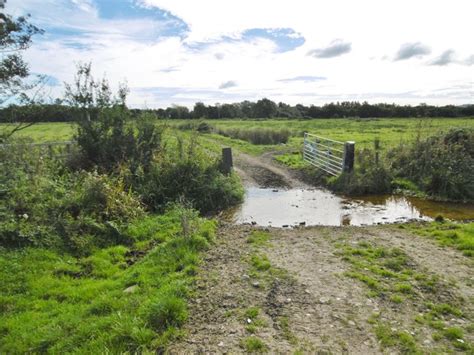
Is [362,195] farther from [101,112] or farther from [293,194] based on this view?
[101,112]

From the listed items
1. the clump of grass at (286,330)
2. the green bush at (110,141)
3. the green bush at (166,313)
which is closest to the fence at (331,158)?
the green bush at (110,141)

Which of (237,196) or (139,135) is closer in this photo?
(237,196)

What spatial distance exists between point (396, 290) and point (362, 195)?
6.19 m

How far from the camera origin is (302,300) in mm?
4113

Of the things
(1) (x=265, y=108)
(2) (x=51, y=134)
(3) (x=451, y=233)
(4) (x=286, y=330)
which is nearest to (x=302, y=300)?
(4) (x=286, y=330)

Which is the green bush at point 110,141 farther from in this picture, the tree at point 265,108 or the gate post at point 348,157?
the tree at point 265,108

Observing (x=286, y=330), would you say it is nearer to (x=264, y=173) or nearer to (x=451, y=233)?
(x=451, y=233)

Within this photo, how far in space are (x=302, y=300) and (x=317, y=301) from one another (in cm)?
19

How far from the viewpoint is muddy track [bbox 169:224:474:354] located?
333 cm

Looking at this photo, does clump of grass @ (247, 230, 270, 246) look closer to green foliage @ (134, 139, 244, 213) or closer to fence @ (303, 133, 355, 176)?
green foliage @ (134, 139, 244, 213)

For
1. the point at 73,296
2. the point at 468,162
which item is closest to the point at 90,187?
the point at 73,296

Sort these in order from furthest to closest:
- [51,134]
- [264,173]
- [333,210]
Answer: [51,134]
[264,173]
[333,210]

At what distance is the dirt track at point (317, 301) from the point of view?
331 cm

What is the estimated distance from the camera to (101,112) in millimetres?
10039
